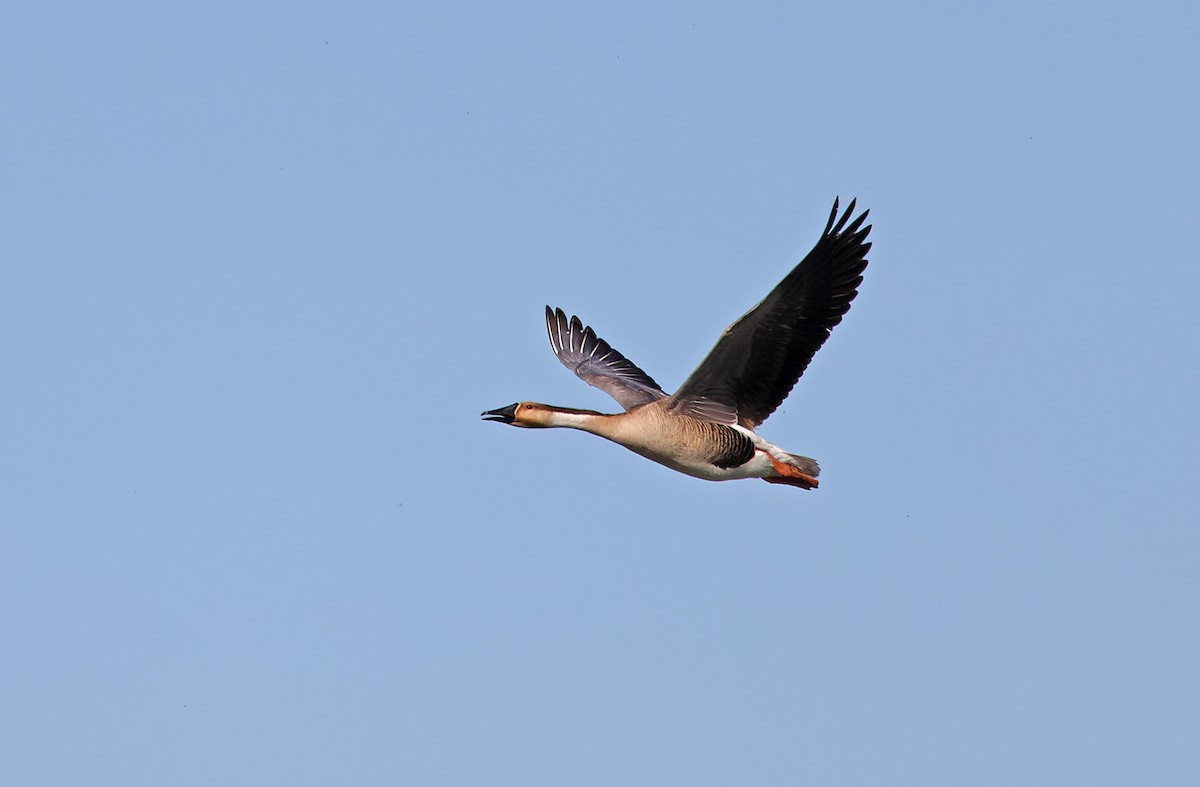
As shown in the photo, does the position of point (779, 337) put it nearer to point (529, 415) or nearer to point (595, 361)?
point (529, 415)

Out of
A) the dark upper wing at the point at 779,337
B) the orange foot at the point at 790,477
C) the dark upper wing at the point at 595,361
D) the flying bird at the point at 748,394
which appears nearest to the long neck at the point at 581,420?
the flying bird at the point at 748,394

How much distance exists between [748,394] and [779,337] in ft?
2.98

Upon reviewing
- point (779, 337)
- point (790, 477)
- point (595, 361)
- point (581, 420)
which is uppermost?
point (595, 361)

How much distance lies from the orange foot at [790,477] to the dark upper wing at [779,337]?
1.91 ft

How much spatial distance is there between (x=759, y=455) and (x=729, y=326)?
6.63 feet

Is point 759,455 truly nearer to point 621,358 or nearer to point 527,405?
point 527,405

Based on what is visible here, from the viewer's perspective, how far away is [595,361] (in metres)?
22.8

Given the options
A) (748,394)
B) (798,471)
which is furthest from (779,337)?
(798,471)

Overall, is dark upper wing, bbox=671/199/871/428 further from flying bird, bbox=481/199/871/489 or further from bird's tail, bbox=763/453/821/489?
bird's tail, bbox=763/453/821/489

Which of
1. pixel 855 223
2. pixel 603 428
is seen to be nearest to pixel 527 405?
pixel 603 428

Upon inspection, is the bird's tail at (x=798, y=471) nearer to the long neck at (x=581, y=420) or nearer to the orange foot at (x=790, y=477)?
the orange foot at (x=790, y=477)

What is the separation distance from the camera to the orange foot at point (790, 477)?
18.9m

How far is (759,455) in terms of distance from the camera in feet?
61.6

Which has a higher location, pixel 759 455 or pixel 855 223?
pixel 855 223
